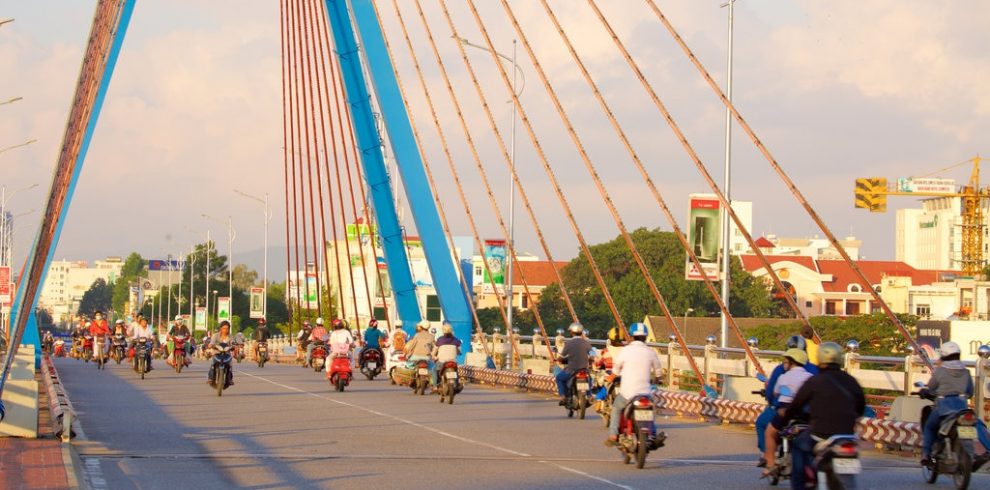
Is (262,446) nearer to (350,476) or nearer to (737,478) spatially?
(350,476)

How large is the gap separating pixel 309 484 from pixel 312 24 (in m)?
26.1

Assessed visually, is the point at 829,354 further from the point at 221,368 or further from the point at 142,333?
the point at 142,333

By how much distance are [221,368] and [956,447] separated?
1663 cm

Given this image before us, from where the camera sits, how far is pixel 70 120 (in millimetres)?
22906

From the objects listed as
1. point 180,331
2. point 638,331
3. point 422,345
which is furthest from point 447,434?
point 180,331

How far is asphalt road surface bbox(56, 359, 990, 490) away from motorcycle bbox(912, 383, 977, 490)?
0.32 metres

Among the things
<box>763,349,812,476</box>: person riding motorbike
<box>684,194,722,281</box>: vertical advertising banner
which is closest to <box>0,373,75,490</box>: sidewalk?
<box>763,349,812,476</box>: person riding motorbike

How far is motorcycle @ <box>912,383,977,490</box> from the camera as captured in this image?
13945 millimetres

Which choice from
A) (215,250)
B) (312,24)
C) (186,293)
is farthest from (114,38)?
(186,293)

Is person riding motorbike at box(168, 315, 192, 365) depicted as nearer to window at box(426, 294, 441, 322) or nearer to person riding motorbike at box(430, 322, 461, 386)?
person riding motorbike at box(430, 322, 461, 386)

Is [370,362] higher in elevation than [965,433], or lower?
lower

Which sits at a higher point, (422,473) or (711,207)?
(711,207)

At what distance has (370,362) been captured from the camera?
36.2 m

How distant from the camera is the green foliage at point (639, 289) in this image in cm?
10588
